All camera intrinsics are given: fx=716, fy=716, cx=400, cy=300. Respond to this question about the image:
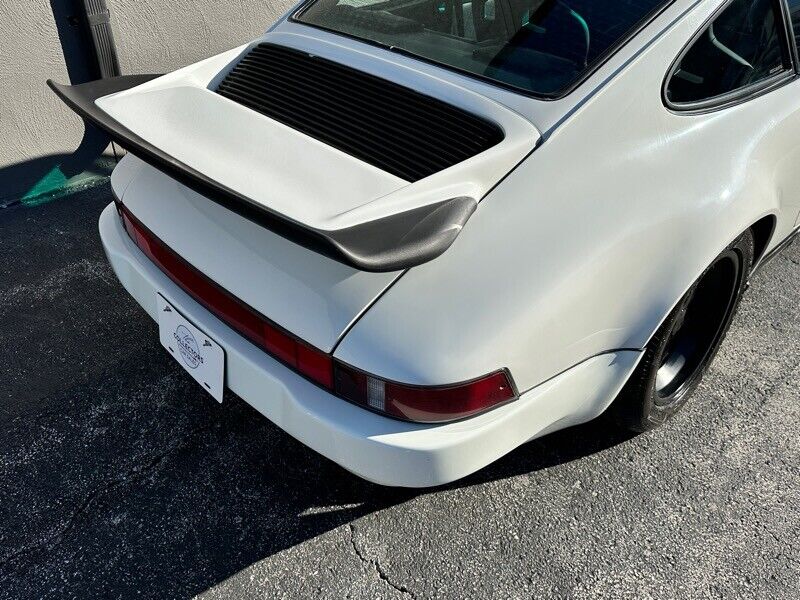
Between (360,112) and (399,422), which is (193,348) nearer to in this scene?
(399,422)

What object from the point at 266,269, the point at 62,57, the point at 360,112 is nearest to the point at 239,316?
the point at 266,269

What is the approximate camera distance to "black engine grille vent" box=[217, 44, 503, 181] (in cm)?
187

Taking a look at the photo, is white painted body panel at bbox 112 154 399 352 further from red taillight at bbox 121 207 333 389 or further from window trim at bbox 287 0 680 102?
window trim at bbox 287 0 680 102

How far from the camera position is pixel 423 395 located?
5.30 ft

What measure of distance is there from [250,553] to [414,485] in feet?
2.04

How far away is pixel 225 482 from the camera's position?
7.33ft

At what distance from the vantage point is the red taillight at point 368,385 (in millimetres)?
1623

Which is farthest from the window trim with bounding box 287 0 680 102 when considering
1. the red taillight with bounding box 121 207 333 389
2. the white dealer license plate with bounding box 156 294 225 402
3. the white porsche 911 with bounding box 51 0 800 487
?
the white dealer license plate with bounding box 156 294 225 402

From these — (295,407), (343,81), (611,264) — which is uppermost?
(343,81)

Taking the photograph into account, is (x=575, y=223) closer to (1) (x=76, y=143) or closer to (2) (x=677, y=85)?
(2) (x=677, y=85)

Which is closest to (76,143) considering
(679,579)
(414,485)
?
(414,485)

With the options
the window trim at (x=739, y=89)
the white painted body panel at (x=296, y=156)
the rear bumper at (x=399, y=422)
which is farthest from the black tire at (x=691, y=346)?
the white painted body panel at (x=296, y=156)

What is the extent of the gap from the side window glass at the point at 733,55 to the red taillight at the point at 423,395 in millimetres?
962

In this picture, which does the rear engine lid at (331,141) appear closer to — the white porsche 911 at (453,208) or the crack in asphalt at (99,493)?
the white porsche 911 at (453,208)
